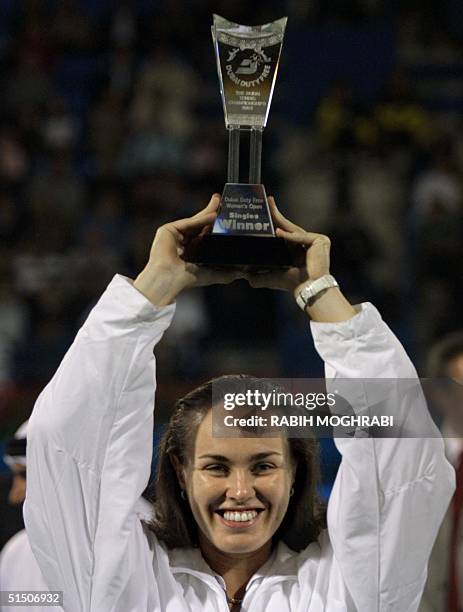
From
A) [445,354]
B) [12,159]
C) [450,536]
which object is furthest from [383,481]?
[12,159]

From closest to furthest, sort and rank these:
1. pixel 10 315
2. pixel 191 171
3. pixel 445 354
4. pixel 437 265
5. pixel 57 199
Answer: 1. pixel 445 354
2. pixel 10 315
3. pixel 437 265
4. pixel 57 199
5. pixel 191 171

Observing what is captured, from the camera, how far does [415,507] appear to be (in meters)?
1.80

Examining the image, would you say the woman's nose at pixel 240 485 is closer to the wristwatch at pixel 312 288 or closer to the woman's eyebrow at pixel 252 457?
the woman's eyebrow at pixel 252 457

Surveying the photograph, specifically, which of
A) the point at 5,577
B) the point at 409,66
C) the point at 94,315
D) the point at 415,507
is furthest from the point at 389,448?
the point at 409,66

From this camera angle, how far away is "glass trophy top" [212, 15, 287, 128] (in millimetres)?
2084

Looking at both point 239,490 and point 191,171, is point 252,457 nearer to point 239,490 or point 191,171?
point 239,490

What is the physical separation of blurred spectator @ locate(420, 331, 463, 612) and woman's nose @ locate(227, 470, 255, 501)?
482 millimetres

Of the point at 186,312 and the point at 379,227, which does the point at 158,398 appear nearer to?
the point at 186,312

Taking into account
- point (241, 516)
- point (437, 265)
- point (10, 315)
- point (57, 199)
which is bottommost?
point (241, 516)

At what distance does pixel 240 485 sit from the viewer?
1816 millimetres

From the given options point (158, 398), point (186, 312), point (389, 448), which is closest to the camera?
point (389, 448)

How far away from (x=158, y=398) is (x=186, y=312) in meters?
1.20

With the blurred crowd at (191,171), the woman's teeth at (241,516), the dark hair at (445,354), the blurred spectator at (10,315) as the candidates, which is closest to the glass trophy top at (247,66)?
the woman's teeth at (241,516)

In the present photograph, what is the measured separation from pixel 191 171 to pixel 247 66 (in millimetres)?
3501
